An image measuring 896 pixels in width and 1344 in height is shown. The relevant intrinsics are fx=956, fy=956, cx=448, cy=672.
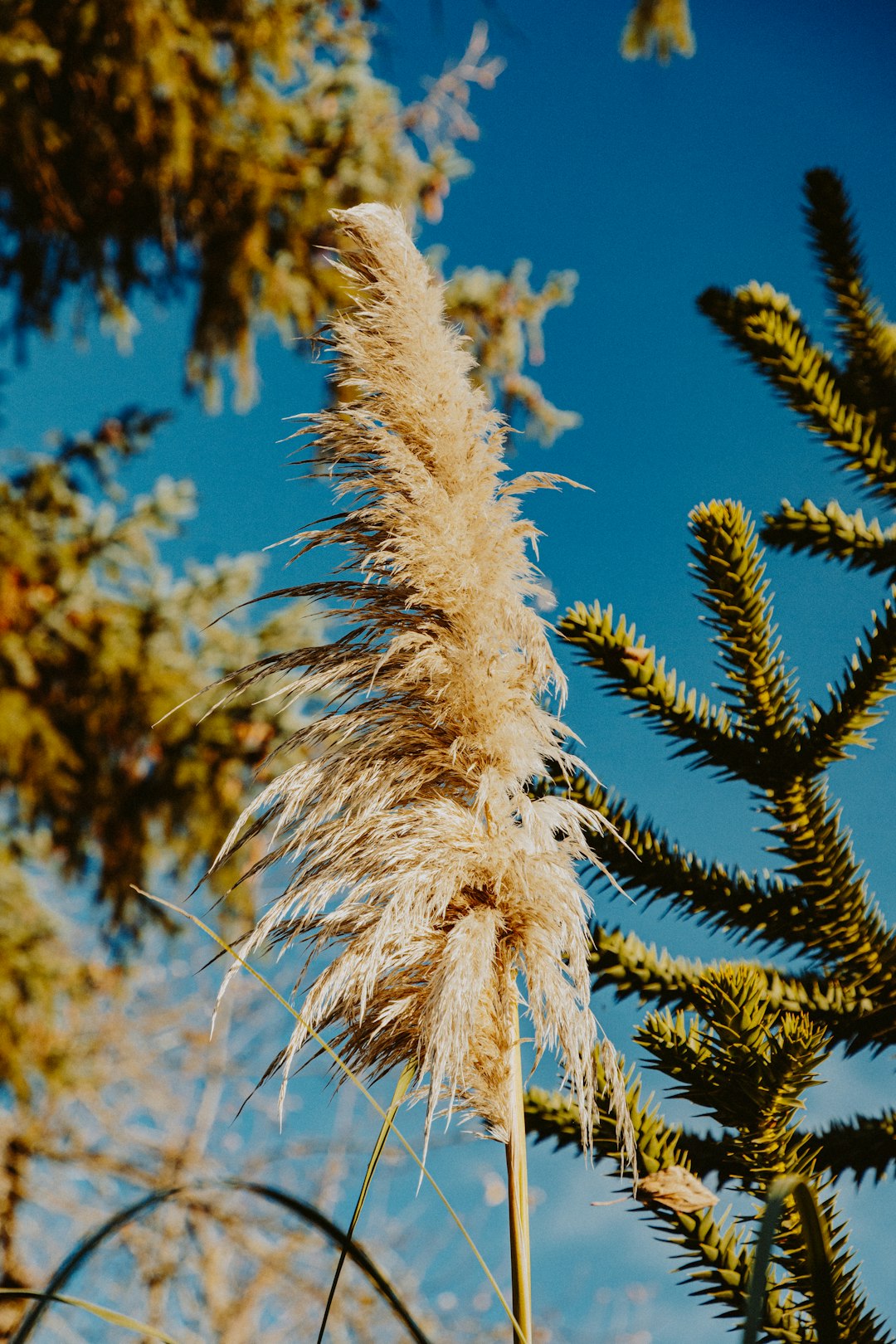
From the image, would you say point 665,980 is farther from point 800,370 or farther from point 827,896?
point 800,370

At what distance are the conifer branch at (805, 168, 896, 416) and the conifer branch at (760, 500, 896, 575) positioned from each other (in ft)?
1.35

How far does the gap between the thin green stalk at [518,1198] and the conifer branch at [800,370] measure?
66.4 inches

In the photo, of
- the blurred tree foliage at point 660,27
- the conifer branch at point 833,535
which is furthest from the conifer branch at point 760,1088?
the blurred tree foliage at point 660,27

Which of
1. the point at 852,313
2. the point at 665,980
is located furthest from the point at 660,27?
the point at 665,980

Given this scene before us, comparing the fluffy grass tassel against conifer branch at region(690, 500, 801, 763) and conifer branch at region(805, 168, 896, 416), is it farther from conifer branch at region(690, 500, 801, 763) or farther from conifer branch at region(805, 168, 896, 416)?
conifer branch at region(805, 168, 896, 416)

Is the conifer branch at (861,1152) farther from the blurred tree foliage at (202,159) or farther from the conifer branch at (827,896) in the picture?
the blurred tree foliage at (202,159)

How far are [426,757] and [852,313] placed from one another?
5.92 feet

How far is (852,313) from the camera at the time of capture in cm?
253

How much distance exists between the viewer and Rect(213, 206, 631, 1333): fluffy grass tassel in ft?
4.78

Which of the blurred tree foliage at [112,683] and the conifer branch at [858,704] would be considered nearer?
the conifer branch at [858,704]

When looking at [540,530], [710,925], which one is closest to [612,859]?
[710,925]

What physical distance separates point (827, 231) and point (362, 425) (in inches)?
62.3

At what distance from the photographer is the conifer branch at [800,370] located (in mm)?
2414

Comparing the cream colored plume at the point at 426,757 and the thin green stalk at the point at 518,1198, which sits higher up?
the cream colored plume at the point at 426,757
